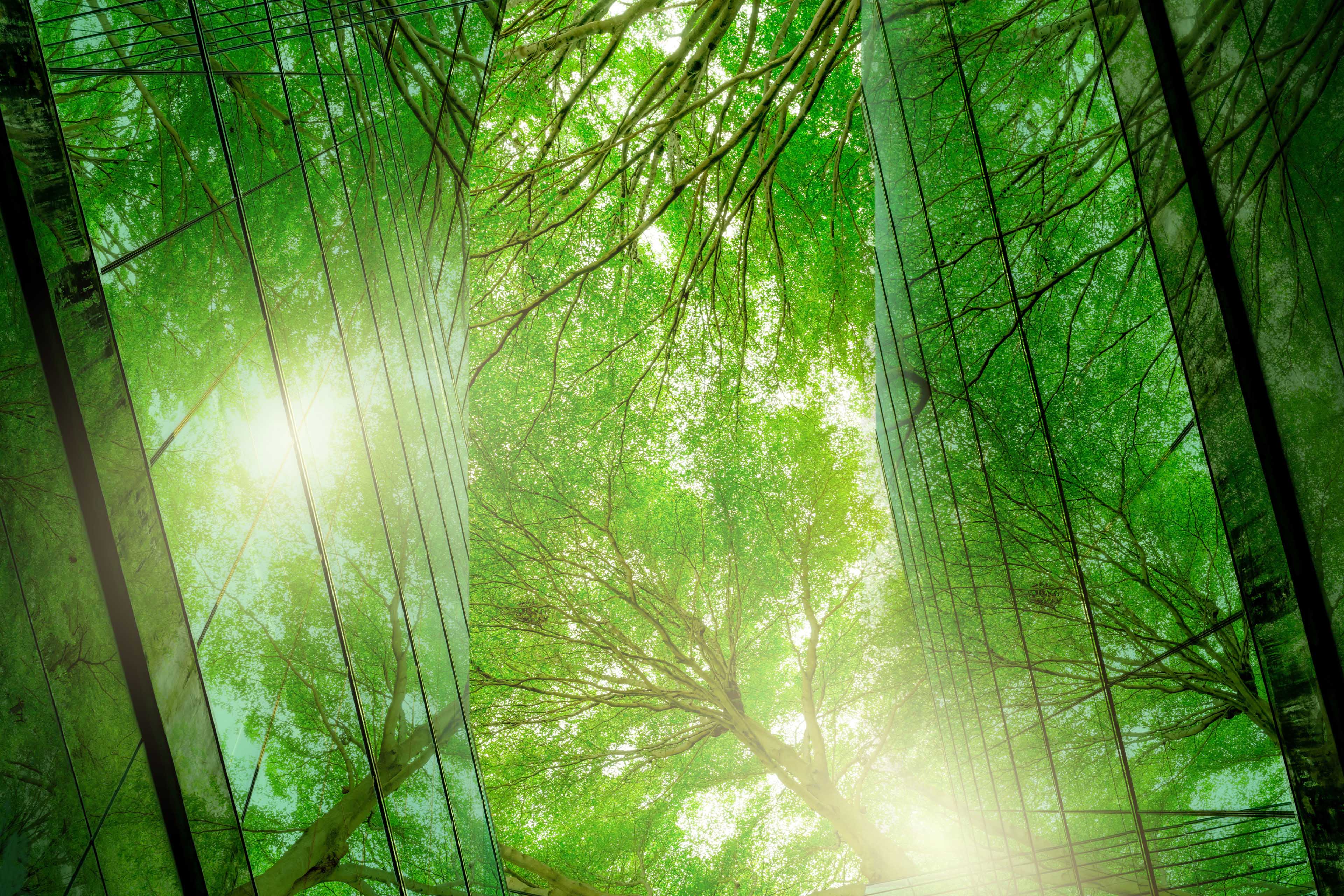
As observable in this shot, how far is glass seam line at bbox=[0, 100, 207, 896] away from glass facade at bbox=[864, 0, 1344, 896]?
1353mm

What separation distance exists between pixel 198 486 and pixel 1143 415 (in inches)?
55.3

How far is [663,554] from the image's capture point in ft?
Answer: 35.2

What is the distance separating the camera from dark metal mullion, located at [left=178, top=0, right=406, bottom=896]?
1.23 meters

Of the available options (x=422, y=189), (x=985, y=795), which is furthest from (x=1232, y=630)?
(x=422, y=189)

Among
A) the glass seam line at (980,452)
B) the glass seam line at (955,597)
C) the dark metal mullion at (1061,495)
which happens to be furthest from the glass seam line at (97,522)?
the glass seam line at (955,597)

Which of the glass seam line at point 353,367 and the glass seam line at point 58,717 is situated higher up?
the glass seam line at point 353,367

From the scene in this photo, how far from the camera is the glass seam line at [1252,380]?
87 cm

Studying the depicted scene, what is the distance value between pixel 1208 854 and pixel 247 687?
152 centimetres

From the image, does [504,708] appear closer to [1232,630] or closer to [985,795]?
[985,795]

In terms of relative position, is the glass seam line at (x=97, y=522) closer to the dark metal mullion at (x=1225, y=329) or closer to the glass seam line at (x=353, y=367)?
the glass seam line at (x=353, y=367)

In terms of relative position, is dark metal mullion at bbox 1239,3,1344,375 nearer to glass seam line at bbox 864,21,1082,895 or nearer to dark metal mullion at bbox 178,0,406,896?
glass seam line at bbox 864,21,1082,895

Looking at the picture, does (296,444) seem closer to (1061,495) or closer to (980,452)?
(1061,495)

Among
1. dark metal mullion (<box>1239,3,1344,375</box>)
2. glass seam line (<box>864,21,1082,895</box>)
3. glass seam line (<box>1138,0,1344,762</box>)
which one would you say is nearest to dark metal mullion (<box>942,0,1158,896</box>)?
glass seam line (<box>864,21,1082,895</box>)

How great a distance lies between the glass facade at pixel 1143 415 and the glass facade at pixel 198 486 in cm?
134
